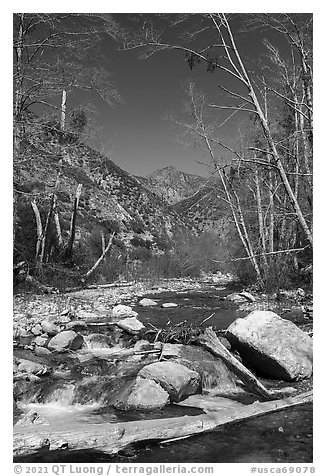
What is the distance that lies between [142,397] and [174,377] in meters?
0.43

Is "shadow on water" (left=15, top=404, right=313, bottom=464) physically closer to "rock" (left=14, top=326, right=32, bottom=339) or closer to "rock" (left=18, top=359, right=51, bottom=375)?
"rock" (left=18, top=359, right=51, bottom=375)

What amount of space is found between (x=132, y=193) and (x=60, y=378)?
41.2 m

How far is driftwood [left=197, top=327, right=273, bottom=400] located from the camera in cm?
433

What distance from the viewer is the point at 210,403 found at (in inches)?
164

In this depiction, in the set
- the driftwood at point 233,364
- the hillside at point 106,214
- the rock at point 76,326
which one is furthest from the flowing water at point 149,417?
the hillside at point 106,214

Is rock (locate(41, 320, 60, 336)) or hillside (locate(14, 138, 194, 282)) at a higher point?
hillside (locate(14, 138, 194, 282))

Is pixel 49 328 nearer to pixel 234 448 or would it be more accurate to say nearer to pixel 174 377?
pixel 174 377

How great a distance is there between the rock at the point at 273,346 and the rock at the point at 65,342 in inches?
94.8

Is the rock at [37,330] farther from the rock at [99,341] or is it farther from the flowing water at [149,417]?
the flowing water at [149,417]

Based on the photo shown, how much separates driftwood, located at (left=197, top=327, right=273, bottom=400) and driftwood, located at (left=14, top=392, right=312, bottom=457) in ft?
3.70

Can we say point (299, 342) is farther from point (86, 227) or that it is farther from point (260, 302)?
point (86, 227)

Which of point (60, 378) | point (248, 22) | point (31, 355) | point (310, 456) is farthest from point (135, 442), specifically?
point (248, 22)

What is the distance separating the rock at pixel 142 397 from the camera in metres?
3.99

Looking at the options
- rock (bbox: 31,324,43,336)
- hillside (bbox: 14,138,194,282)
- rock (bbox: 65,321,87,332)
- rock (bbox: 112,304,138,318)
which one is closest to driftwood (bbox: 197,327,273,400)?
rock (bbox: 65,321,87,332)
